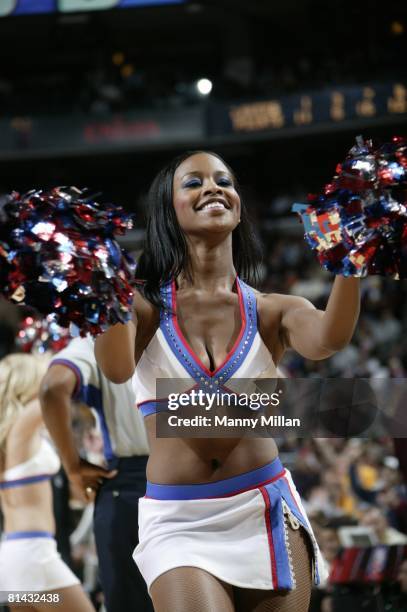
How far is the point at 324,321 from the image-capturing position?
1.92 metres

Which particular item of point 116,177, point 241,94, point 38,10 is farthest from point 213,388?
point 116,177

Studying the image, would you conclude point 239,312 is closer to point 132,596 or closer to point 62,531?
point 132,596

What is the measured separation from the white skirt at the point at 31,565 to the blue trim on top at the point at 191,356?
1.54m

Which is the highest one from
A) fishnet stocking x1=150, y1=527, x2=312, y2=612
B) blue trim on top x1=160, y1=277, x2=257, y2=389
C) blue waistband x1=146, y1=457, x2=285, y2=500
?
blue trim on top x1=160, y1=277, x2=257, y2=389

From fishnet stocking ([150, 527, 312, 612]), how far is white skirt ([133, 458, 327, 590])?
2cm

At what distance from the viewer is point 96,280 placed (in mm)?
1833

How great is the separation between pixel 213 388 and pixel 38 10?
3.50 metres

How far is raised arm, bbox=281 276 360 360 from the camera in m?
1.85

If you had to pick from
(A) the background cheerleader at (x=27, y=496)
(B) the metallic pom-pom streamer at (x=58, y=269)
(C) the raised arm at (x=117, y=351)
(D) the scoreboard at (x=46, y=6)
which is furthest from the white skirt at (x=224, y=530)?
(D) the scoreboard at (x=46, y=6)

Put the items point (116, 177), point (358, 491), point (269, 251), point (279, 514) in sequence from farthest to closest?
1. point (116, 177)
2. point (269, 251)
3. point (358, 491)
4. point (279, 514)

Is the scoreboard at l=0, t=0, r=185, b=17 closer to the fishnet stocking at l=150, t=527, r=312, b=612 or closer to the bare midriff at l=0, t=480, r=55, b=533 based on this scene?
the bare midriff at l=0, t=480, r=55, b=533

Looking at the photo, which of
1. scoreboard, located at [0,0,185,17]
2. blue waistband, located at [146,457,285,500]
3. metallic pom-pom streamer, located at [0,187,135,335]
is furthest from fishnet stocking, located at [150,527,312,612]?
scoreboard, located at [0,0,185,17]

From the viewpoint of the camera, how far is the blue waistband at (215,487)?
1.95 m

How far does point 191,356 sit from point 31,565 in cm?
159
